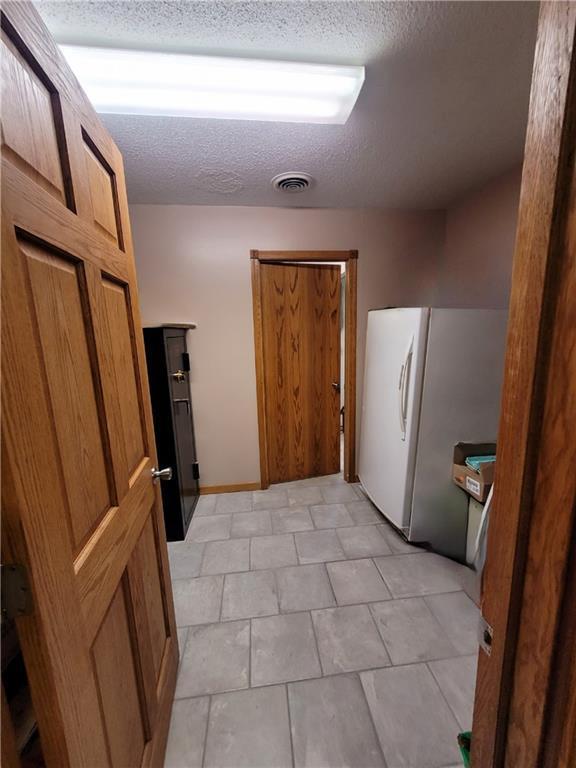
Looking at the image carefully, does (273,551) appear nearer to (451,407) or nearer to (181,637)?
(181,637)

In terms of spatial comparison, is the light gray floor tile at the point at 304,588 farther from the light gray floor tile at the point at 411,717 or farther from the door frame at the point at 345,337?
the door frame at the point at 345,337

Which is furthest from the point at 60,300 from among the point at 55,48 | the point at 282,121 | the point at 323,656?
the point at 323,656

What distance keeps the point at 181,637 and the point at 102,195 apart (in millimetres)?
1870

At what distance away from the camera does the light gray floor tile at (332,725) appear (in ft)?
3.37

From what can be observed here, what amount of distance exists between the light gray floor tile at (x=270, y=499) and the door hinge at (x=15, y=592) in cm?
220

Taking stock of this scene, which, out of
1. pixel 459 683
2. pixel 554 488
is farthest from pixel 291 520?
pixel 554 488

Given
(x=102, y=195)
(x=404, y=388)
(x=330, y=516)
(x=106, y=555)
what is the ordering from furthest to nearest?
1. (x=330, y=516)
2. (x=404, y=388)
3. (x=102, y=195)
4. (x=106, y=555)

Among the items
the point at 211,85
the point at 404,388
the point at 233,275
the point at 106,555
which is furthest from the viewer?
the point at 233,275

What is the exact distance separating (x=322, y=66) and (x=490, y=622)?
176 centimetres

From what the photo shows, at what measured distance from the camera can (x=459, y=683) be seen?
124 cm

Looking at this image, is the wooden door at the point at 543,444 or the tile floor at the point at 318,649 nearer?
the wooden door at the point at 543,444

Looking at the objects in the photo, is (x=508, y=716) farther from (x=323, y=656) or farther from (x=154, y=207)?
(x=154, y=207)

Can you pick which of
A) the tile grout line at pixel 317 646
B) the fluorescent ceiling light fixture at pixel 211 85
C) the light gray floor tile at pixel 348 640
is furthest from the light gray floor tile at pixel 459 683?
the fluorescent ceiling light fixture at pixel 211 85

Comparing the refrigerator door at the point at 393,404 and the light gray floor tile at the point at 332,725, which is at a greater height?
the refrigerator door at the point at 393,404
